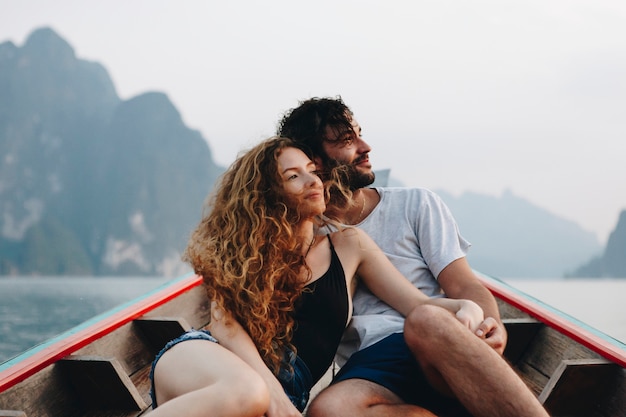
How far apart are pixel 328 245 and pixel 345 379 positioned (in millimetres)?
545

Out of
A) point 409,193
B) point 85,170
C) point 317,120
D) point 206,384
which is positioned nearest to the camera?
point 206,384

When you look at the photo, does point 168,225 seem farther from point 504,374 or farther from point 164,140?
point 504,374

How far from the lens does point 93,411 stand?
8.24ft

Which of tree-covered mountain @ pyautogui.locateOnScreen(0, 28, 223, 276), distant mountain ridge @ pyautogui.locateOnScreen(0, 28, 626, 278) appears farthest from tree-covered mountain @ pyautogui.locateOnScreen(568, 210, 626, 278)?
tree-covered mountain @ pyautogui.locateOnScreen(0, 28, 223, 276)

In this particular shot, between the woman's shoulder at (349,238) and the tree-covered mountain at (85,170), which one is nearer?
the woman's shoulder at (349,238)

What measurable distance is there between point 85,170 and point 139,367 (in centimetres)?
14452

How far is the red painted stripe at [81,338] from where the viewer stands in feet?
7.15

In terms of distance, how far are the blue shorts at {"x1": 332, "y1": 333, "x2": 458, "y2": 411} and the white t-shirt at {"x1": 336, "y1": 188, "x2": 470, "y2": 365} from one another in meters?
0.32

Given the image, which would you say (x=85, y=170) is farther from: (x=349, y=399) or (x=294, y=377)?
(x=349, y=399)

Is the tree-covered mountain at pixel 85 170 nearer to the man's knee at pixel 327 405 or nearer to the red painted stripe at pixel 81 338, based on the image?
the red painted stripe at pixel 81 338

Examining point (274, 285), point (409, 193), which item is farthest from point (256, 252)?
point (409, 193)

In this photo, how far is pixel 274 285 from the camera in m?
2.16

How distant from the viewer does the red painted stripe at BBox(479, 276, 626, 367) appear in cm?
249

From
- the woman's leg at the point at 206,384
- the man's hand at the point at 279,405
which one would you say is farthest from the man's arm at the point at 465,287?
the woman's leg at the point at 206,384
